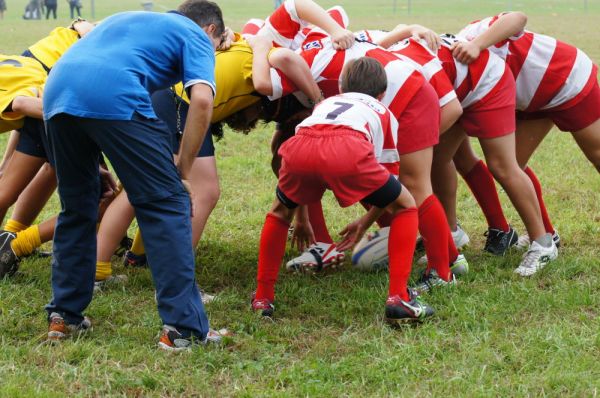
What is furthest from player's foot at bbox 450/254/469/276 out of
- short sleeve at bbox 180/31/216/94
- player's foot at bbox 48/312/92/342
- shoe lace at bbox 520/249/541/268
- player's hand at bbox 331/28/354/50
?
player's foot at bbox 48/312/92/342

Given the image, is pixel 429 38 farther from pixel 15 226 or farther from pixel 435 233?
pixel 15 226

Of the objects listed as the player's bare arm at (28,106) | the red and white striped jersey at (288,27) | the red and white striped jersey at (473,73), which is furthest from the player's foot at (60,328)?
the red and white striped jersey at (473,73)

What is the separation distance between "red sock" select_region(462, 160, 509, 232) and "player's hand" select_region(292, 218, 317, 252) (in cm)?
111

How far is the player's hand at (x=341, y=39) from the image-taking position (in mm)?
4848

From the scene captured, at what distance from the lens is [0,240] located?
517 cm

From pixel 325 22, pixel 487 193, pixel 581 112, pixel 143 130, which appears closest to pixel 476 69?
pixel 581 112

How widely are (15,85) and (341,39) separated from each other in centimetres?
173

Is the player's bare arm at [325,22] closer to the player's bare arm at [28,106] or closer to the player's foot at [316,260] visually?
the player's foot at [316,260]

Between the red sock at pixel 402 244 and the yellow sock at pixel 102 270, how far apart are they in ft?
5.17

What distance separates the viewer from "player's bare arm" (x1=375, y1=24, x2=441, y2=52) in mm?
5098

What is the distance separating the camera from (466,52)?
509 cm

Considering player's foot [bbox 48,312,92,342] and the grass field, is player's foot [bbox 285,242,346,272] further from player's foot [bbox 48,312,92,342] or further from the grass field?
player's foot [bbox 48,312,92,342]

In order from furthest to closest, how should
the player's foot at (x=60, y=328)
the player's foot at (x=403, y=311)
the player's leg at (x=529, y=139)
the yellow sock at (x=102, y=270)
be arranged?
the player's leg at (x=529, y=139), the yellow sock at (x=102, y=270), the player's foot at (x=403, y=311), the player's foot at (x=60, y=328)

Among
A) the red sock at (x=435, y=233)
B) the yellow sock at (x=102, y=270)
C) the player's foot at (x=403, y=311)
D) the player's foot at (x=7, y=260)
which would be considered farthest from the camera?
the player's foot at (x=7, y=260)
